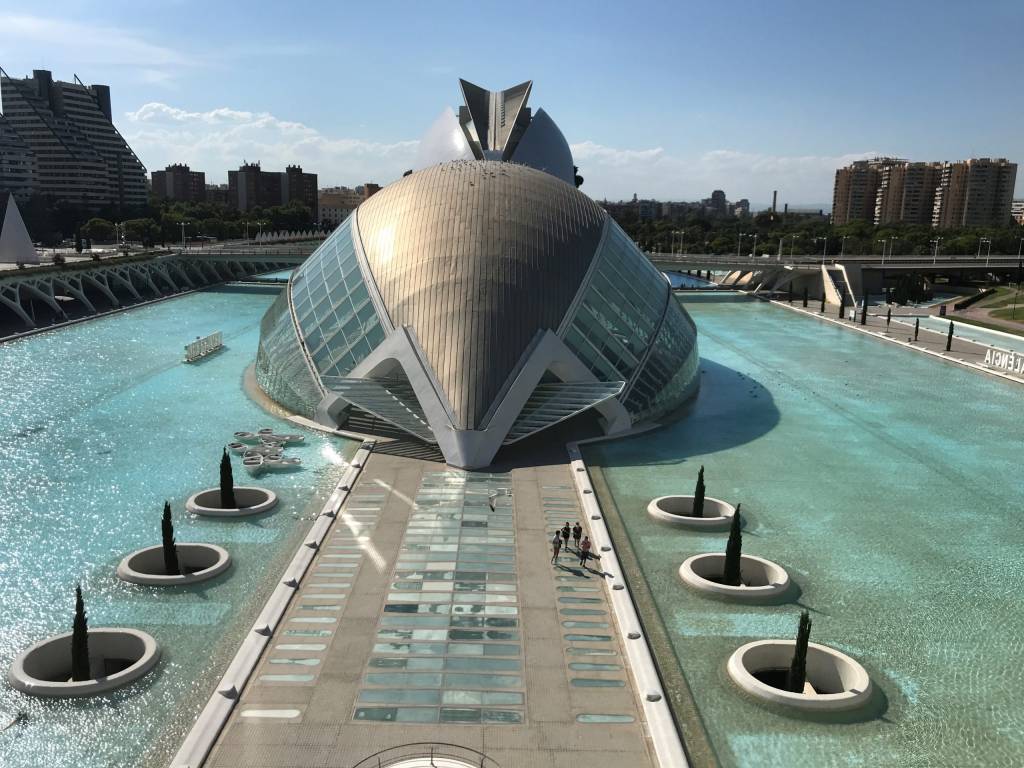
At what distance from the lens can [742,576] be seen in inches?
722

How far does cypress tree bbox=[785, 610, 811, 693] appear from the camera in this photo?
44.1 ft

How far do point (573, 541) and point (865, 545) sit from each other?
22.9 ft

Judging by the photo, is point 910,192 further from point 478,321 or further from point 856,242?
point 478,321

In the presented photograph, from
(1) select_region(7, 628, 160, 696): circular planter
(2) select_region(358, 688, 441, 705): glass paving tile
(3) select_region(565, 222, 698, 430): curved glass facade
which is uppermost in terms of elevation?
(3) select_region(565, 222, 698, 430): curved glass facade

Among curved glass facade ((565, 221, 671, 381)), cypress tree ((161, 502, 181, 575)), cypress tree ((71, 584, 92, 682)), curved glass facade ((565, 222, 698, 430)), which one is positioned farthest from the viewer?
curved glass facade ((565, 222, 698, 430))

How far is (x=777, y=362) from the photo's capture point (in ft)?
143

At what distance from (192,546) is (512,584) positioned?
7.12m

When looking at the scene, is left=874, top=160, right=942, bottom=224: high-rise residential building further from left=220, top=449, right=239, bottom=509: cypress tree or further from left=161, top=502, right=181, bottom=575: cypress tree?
left=161, top=502, right=181, bottom=575: cypress tree

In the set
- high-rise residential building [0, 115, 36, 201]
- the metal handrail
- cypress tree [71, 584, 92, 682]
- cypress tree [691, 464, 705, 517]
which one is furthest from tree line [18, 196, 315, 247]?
the metal handrail

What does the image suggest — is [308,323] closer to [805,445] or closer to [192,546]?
[192,546]

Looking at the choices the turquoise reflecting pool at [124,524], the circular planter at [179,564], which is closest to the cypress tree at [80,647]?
the turquoise reflecting pool at [124,524]

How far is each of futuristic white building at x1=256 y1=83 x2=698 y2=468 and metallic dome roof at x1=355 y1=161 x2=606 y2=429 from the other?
50 millimetres

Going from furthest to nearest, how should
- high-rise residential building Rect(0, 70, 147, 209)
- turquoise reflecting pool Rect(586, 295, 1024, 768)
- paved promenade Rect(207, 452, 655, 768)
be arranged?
high-rise residential building Rect(0, 70, 147, 209)
turquoise reflecting pool Rect(586, 295, 1024, 768)
paved promenade Rect(207, 452, 655, 768)

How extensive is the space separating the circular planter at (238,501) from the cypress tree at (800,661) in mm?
13040
